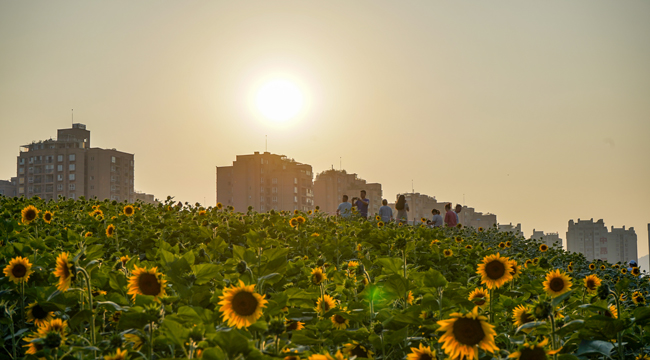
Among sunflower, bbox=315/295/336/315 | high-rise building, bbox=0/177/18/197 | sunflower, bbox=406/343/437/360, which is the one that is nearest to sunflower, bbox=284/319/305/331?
sunflower, bbox=315/295/336/315

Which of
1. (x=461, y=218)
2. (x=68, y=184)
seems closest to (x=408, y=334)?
(x=68, y=184)

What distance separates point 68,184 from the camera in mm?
115062

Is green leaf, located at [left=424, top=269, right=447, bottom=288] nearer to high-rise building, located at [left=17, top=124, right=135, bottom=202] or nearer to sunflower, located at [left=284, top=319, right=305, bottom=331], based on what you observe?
sunflower, located at [left=284, top=319, right=305, bottom=331]

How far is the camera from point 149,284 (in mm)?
2785

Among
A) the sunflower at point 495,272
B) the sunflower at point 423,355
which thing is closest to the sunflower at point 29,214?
the sunflower at point 495,272

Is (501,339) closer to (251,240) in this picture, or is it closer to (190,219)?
(251,240)

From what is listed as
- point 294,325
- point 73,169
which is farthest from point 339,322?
point 73,169

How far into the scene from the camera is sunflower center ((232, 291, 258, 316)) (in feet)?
7.59

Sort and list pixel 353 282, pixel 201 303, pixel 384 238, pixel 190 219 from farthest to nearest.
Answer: pixel 190 219
pixel 384 238
pixel 353 282
pixel 201 303

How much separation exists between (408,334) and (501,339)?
0.51 meters

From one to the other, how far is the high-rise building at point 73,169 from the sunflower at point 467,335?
121 meters

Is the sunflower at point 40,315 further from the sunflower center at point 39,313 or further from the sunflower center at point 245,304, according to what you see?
the sunflower center at point 245,304

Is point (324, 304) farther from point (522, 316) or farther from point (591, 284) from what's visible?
point (591, 284)

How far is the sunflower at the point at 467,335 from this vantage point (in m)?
2.25
